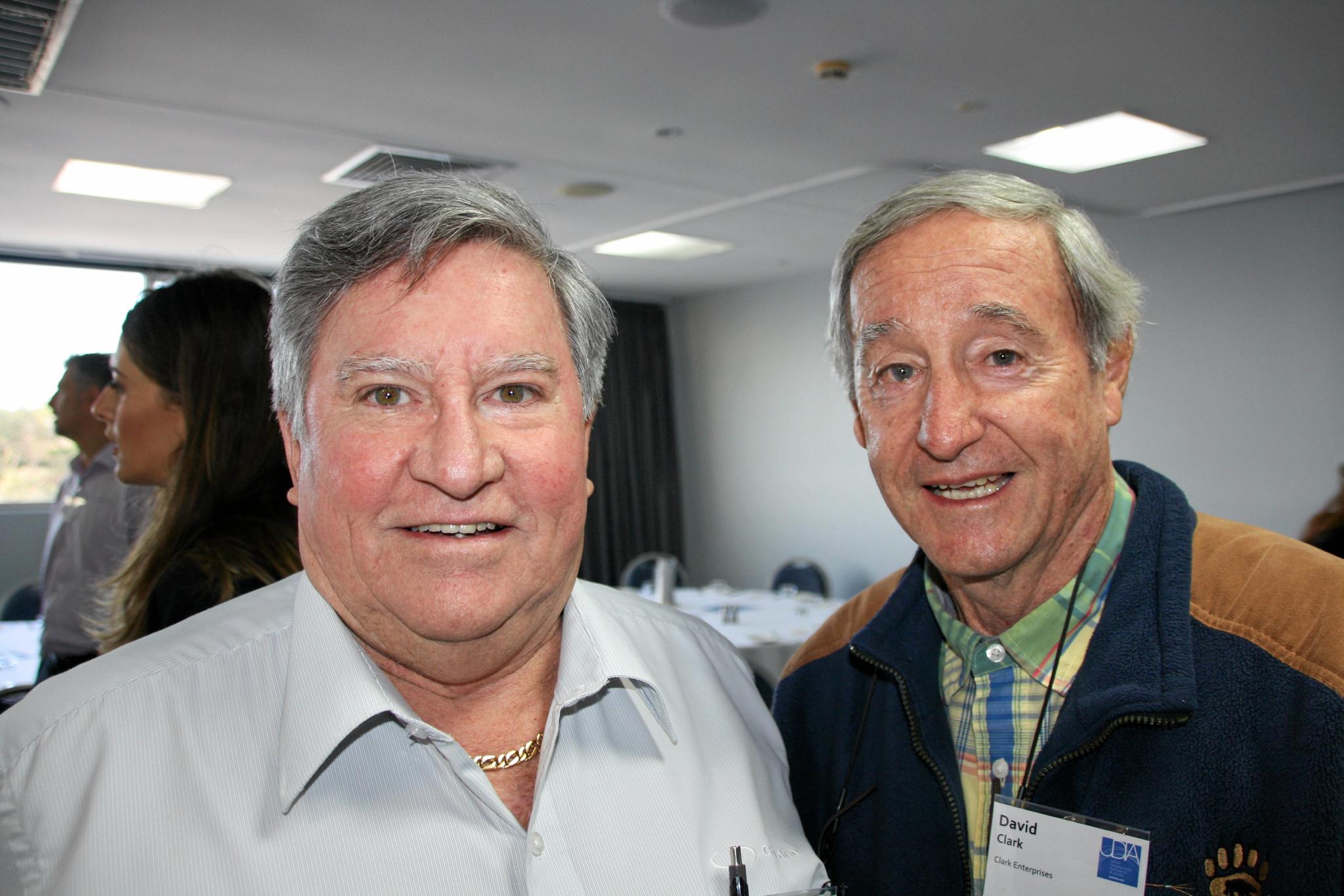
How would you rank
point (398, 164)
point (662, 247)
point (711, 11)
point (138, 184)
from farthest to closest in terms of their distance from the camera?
1. point (662, 247)
2. point (138, 184)
3. point (398, 164)
4. point (711, 11)

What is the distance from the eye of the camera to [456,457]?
1135mm

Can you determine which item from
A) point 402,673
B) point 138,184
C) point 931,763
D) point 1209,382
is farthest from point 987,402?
point 1209,382

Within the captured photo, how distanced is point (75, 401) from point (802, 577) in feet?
16.7

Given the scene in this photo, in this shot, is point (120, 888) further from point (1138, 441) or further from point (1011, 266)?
point (1138, 441)

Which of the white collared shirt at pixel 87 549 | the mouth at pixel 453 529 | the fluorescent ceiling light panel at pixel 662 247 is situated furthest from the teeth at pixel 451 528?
the fluorescent ceiling light panel at pixel 662 247

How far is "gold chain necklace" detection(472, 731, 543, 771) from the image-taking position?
1.29 metres

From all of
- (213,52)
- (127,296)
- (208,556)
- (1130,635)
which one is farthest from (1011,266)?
(127,296)

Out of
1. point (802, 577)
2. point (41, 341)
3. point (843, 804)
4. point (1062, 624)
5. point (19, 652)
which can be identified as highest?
point (41, 341)

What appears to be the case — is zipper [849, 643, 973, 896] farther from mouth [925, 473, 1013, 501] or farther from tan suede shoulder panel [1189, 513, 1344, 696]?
tan suede shoulder panel [1189, 513, 1344, 696]

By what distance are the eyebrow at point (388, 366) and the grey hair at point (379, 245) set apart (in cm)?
10

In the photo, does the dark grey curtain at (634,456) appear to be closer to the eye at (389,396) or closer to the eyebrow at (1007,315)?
the eyebrow at (1007,315)

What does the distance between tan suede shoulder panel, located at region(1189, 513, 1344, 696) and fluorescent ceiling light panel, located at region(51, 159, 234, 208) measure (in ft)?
16.9

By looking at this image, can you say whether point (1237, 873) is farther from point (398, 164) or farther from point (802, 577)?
point (802, 577)

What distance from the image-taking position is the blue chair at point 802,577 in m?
7.64
